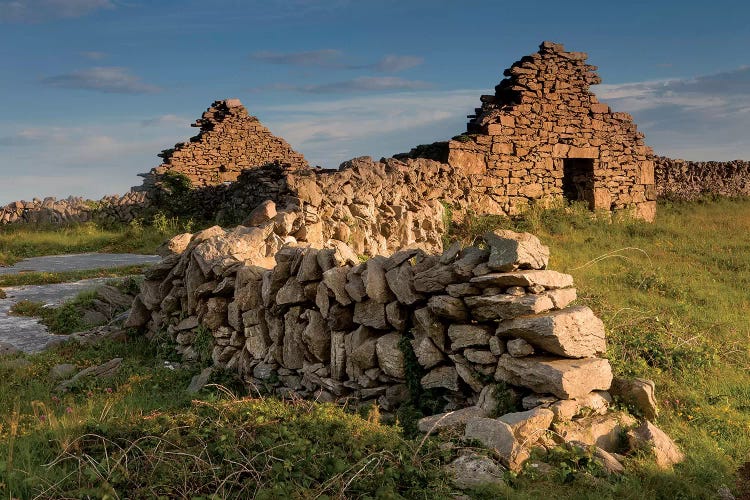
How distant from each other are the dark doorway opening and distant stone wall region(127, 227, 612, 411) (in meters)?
12.2

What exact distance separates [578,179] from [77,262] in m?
13.7

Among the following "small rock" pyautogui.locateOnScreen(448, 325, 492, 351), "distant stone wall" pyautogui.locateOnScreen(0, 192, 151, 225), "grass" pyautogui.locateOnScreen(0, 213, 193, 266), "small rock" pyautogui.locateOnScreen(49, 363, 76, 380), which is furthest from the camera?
"distant stone wall" pyautogui.locateOnScreen(0, 192, 151, 225)

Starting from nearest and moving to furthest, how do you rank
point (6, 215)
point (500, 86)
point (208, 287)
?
point (208, 287)
point (500, 86)
point (6, 215)

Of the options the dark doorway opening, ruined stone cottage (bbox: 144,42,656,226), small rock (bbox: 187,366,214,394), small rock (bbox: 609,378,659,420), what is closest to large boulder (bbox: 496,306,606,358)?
small rock (bbox: 609,378,659,420)

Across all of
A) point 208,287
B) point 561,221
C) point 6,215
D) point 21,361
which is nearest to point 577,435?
point 208,287

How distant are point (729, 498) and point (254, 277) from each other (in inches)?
215

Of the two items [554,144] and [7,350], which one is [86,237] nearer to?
[7,350]

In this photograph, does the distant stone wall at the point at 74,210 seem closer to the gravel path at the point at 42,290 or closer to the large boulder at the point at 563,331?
the gravel path at the point at 42,290

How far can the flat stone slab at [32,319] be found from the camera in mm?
9500

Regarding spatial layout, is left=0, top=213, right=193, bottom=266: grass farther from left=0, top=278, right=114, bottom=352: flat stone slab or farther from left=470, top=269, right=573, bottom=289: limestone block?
left=470, top=269, right=573, bottom=289: limestone block

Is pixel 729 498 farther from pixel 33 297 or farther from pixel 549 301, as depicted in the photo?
pixel 33 297

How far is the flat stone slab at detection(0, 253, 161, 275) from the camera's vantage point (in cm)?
1484

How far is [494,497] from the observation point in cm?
398

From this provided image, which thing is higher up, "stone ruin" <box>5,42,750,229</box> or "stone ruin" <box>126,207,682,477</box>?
"stone ruin" <box>5,42,750,229</box>
